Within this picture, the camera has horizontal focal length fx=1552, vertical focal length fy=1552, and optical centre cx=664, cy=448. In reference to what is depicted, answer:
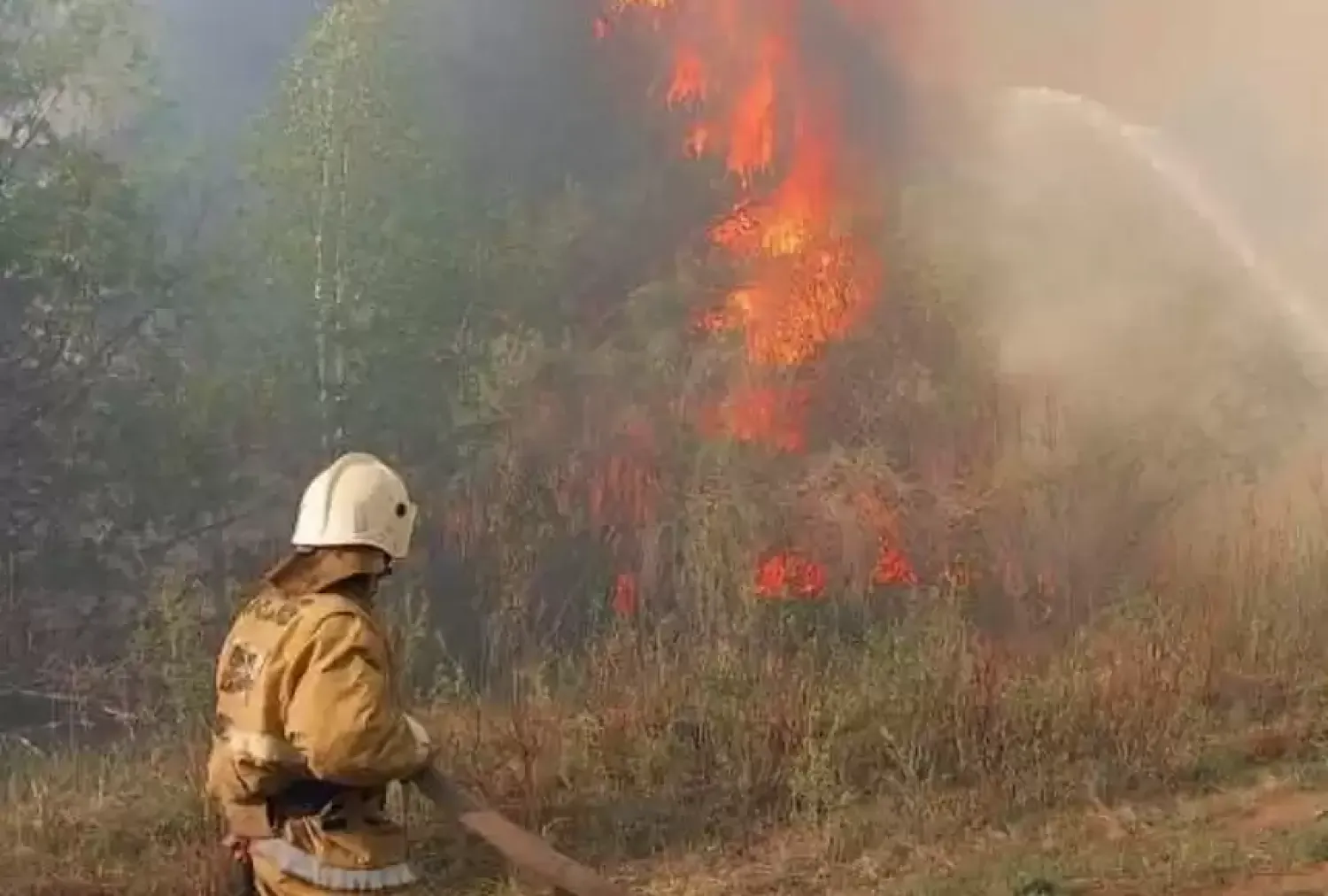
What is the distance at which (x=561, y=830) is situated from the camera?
23.7 feet

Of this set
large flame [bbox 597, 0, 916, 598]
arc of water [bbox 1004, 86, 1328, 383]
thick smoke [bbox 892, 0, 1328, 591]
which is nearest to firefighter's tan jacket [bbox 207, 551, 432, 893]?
large flame [bbox 597, 0, 916, 598]

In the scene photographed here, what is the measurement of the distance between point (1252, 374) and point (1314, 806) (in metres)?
4.76

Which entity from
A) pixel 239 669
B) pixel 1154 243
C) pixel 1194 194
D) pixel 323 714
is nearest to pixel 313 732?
pixel 323 714

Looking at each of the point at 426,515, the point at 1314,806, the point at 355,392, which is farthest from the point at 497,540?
the point at 1314,806

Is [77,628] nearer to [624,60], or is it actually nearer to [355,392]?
[355,392]

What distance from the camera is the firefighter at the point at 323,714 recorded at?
9.98ft

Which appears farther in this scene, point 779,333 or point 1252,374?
point 1252,374

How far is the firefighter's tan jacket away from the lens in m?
3.04

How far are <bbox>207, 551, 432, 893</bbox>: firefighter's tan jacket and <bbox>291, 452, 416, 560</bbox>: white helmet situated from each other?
0.04 m

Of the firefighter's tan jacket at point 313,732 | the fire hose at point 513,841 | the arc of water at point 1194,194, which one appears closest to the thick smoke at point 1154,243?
the arc of water at point 1194,194

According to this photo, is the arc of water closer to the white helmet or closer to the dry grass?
the dry grass

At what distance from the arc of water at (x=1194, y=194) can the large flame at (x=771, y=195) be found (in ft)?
6.26

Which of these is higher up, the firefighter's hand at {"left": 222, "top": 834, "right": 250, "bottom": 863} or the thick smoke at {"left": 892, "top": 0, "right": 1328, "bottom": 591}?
the thick smoke at {"left": 892, "top": 0, "right": 1328, "bottom": 591}

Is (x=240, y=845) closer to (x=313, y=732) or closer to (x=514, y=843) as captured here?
(x=313, y=732)
